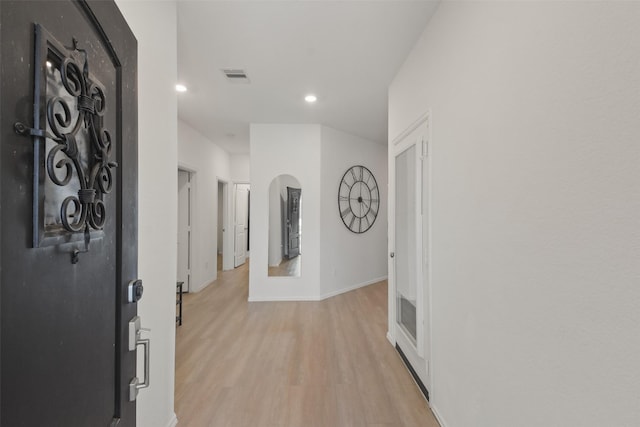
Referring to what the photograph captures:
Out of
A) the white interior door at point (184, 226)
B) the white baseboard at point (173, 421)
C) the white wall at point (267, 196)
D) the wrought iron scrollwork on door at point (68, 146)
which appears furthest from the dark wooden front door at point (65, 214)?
the white interior door at point (184, 226)

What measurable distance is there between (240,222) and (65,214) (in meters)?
5.70

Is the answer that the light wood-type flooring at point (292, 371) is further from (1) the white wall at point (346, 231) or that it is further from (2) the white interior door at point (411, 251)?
(1) the white wall at point (346, 231)

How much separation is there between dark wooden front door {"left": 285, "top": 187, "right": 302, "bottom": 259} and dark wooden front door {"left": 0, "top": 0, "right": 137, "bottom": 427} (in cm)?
349

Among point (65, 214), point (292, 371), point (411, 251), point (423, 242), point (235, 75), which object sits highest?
point (235, 75)

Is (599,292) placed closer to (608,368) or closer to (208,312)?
(608,368)

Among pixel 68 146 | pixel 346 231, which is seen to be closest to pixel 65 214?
A: pixel 68 146

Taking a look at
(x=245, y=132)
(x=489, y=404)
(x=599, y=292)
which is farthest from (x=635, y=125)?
(x=245, y=132)

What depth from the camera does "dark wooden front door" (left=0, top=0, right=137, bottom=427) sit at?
48cm

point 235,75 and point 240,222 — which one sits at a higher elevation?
point 235,75

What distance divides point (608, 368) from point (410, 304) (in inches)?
68.8

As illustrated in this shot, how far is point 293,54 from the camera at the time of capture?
8.16 ft

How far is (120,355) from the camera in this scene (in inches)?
33.3

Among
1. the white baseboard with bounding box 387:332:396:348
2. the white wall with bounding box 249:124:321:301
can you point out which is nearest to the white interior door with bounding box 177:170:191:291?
the white wall with bounding box 249:124:321:301

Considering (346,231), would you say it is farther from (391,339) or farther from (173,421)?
(173,421)
